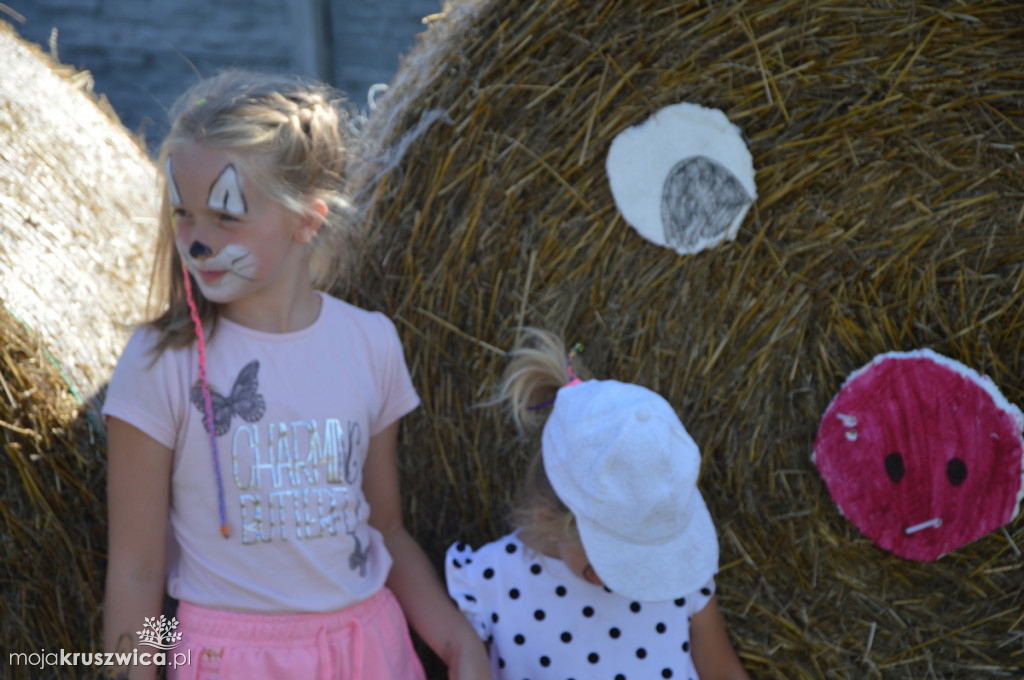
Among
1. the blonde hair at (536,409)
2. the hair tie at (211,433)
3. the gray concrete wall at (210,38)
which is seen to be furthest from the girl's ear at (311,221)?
the gray concrete wall at (210,38)

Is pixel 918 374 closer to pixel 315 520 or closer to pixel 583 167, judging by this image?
pixel 583 167

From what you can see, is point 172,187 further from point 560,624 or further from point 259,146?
point 560,624

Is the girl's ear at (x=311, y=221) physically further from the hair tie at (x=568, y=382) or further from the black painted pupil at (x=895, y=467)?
the black painted pupil at (x=895, y=467)

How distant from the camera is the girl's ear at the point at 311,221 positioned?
1465mm

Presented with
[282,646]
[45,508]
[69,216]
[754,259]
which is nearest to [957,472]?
[754,259]

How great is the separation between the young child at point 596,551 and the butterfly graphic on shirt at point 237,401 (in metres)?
0.41

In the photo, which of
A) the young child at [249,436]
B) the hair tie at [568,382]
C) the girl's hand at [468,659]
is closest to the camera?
the young child at [249,436]

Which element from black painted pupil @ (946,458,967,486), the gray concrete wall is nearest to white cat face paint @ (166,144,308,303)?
black painted pupil @ (946,458,967,486)

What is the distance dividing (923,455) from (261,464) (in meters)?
1.08

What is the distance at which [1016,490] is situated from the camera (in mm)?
1712

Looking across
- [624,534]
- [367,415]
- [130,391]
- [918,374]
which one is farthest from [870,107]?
[130,391]

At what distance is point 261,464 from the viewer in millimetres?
1370

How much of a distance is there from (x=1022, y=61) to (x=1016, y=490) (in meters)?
0.70

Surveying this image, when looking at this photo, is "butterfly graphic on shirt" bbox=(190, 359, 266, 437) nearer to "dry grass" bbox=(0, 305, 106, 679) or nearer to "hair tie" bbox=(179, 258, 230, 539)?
"hair tie" bbox=(179, 258, 230, 539)
